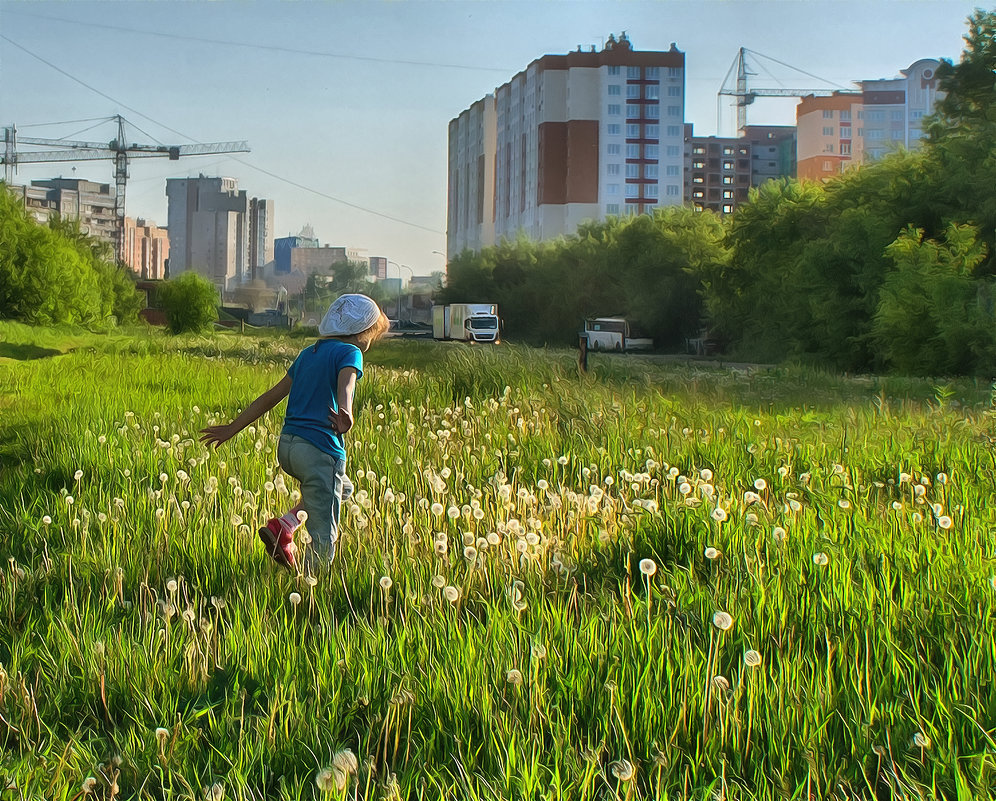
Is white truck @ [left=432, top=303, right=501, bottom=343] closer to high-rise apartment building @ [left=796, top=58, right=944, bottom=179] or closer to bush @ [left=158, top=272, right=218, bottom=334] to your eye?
bush @ [left=158, top=272, right=218, bottom=334]

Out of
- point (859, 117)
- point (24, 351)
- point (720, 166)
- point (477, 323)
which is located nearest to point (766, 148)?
point (720, 166)

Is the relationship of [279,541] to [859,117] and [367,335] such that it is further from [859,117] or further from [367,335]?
[859,117]

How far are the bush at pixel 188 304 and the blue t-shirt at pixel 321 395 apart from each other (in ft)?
181

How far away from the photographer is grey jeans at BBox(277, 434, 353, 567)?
491 cm

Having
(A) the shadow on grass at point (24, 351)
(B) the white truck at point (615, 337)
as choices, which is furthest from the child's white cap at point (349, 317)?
(B) the white truck at point (615, 337)

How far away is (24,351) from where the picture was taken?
32.8 m

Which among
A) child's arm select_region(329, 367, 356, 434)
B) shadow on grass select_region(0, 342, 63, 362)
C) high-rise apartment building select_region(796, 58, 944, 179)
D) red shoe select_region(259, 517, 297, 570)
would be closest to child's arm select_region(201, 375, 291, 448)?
child's arm select_region(329, 367, 356, 434)

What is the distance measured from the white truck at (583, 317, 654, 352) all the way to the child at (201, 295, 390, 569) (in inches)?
1901

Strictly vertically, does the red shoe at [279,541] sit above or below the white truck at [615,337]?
below

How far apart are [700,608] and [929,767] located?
3.57 ft

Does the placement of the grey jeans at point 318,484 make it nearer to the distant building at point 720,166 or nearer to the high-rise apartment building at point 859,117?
the high-rise apartment building at point 859,117

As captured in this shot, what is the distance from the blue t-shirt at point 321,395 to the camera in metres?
4.96

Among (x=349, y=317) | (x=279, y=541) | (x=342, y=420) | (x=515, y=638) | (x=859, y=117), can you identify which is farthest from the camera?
(x=859, y=117)

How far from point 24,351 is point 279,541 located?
102 ft
